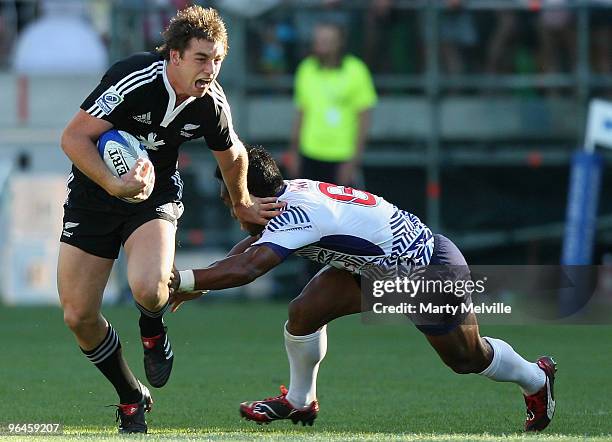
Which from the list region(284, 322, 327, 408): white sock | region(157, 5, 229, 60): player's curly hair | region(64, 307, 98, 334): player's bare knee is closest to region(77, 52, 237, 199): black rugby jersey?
region(157, 5, 229, 60): player's curly hair

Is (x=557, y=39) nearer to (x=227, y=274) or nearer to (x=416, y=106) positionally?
(x=416, y=106)

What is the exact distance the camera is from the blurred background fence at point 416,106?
1519cm

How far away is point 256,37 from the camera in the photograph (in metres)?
15.5

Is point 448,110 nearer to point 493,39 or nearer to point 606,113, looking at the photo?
point 493,39

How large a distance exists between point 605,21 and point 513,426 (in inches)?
329

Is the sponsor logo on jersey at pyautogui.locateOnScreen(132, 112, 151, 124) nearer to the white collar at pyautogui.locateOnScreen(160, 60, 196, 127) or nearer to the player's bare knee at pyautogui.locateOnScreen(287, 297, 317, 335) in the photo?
the white collar at pyautogui.locateOnScreen(160, 60, 196, 127)

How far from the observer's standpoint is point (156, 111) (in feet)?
24.7

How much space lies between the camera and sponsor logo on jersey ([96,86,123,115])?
741cm

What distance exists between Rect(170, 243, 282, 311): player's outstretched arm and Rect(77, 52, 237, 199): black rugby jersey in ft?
1.87

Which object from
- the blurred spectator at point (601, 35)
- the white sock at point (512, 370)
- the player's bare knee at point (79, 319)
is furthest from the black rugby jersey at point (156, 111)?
the blurred spectator at point (601, 35)

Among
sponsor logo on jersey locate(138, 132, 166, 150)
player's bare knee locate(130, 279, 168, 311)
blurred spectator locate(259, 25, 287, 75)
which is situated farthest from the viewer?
blurred spectator locate(259, 25, 287, 75)

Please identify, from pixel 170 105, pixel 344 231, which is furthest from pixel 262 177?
pixel 170 105

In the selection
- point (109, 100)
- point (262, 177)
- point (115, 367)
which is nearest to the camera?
point (109, 100)

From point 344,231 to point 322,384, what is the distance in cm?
210
